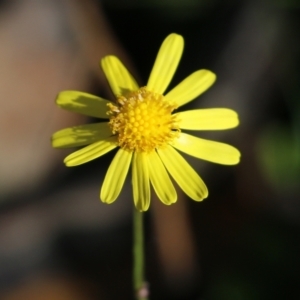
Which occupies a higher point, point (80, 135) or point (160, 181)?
point (80, 135)

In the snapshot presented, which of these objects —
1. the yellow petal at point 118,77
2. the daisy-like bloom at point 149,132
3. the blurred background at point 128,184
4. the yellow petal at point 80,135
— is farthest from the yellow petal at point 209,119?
the blurred background at point 128,184

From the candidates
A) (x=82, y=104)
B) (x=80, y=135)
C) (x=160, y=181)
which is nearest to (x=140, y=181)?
(x=160, y=181)

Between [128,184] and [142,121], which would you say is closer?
[142,121]

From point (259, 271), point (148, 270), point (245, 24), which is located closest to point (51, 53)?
point (245, 24)

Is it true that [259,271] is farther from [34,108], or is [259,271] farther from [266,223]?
[34,108]

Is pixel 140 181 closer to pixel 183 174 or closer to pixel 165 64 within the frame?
pixel 183 174

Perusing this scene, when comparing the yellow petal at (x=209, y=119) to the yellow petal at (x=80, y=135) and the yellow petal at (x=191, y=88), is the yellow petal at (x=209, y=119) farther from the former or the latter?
the yellow petal at (x=80, y=135)

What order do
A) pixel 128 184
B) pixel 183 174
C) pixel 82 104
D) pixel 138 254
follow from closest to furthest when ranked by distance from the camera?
1. pixel 138 254
2. pixel 183 174
3. pixel 82 104
4. pixel 128 184
